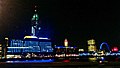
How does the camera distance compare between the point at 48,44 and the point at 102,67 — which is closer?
the point at 102,67

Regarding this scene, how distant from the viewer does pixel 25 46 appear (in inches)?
4811

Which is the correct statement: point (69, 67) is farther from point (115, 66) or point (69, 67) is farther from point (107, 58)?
point (107, 58)

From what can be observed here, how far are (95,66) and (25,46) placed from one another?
10841 cm

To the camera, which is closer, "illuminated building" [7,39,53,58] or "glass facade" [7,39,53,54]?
"glass facade" [7,39,53,54]

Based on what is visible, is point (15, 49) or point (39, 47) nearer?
point (15, 49)

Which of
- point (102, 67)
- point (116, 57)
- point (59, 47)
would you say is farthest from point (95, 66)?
point (59, 47)

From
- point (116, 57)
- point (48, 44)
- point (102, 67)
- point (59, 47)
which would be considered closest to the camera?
point (102, 67)

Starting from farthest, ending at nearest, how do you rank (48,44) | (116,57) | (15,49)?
(48,44), (15,49), (116,57)

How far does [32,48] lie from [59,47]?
14.5 metres

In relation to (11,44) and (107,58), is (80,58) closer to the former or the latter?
(107,58)

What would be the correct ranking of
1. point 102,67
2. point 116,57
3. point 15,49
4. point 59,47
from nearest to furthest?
1. point 102,67
2. point 116,57
3. point 15,49
4. point 59,47

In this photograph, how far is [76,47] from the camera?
430 ft

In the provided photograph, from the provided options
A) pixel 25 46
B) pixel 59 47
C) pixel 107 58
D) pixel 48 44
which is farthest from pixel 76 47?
pixel 107 58

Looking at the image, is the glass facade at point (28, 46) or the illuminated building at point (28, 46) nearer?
the glass facade at point (28, 46)
